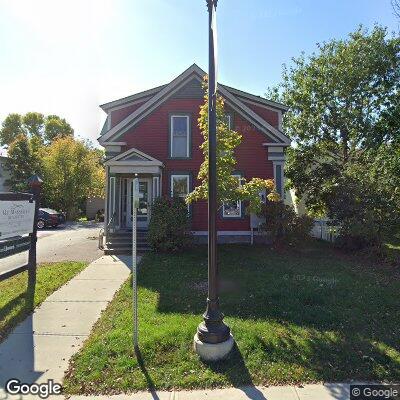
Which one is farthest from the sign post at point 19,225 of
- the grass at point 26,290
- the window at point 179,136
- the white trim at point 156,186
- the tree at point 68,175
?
the tree at point 68,175

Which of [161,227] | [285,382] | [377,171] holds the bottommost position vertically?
[285,382]

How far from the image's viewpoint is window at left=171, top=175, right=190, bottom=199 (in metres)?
16.3

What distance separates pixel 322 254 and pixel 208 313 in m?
9.71

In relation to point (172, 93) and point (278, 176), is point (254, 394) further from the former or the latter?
point (172, 93)

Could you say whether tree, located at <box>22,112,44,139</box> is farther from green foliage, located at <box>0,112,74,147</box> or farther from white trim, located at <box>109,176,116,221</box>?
white trim, located at <box>109,176,116,221</box>

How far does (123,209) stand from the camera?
16.7m

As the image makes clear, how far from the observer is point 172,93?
53.4ft

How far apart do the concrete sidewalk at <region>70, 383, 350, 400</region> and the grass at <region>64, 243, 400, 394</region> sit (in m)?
0.13

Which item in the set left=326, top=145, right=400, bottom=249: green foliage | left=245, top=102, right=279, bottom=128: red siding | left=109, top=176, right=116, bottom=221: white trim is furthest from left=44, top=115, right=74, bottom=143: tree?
left=326, top=145, right=400, bottom=249: green foliage

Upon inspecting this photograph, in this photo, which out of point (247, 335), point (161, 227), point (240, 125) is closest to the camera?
point (247, 335)

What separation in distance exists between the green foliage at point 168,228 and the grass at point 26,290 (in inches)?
110

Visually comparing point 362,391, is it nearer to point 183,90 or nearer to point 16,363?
point 16,363

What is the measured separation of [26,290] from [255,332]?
5458 millimetres

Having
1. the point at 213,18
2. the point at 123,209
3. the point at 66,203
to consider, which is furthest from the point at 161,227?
the point at 66,203
